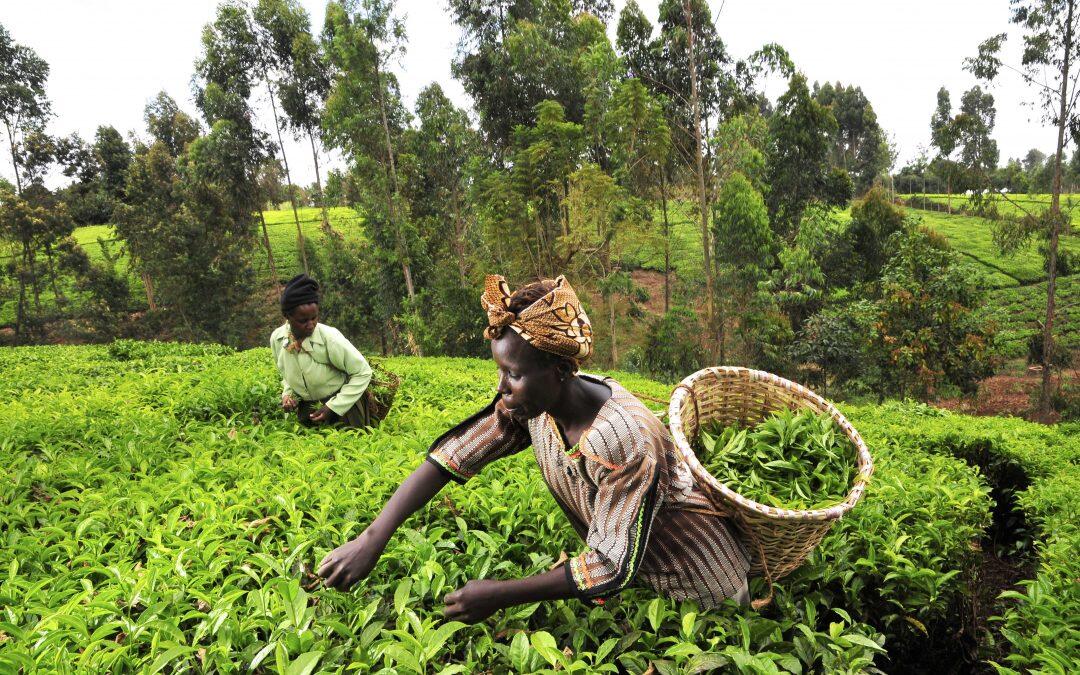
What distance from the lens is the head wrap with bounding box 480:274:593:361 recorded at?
4.39 ft

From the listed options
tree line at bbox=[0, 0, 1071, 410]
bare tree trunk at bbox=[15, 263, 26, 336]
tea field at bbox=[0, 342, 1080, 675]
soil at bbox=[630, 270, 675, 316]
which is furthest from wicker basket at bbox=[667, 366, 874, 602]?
bare tree trunk at bbox=[15, 263, 26, 336]

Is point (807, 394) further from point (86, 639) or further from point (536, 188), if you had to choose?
point (536, 188)

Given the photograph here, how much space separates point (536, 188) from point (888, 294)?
28.8 ft

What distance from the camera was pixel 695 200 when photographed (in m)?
15.4

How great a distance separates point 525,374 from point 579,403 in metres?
0.20

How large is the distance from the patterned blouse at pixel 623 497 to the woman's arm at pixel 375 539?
65 mm

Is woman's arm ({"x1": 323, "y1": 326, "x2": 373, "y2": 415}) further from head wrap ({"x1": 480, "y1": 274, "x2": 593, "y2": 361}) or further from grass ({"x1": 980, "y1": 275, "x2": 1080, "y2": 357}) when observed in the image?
grass ({"x1": 980, "y1": 275, "x2": 1080, "y2": 357})

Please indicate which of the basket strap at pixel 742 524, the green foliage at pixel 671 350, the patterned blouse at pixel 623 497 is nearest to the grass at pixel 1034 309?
the green foliage at pixel 671 350

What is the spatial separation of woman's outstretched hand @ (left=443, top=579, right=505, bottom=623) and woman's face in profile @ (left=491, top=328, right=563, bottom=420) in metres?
0.43

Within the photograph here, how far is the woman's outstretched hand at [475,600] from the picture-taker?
4.37 feet

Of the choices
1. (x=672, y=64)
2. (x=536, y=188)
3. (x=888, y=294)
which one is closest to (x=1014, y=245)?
(x=888, y=294)

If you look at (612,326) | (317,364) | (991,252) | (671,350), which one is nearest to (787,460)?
(317,364)

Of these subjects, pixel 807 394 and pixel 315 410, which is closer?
pixel 807 394

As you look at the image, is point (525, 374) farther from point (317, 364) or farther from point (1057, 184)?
point (1057, 184)
